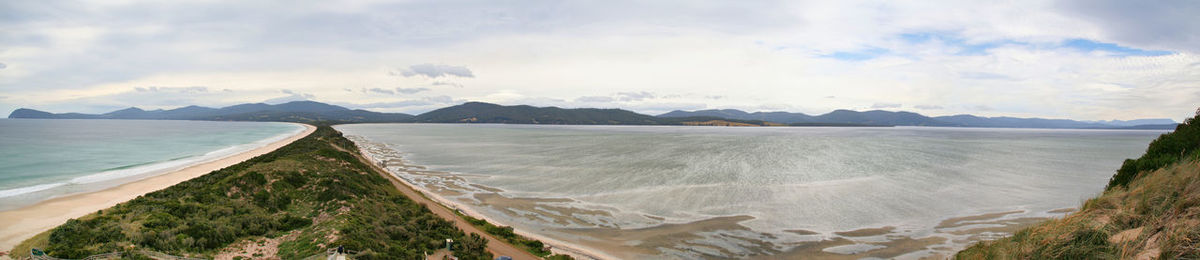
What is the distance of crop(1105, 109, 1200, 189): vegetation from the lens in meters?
14.8

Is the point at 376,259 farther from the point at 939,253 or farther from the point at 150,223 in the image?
the point at 939,253

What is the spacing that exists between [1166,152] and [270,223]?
30802mm

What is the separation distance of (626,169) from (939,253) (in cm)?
2371

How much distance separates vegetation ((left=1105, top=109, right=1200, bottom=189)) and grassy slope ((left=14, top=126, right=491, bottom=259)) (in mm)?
21791

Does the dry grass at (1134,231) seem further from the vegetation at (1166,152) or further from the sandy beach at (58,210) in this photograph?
the sandy beach at (58,210)

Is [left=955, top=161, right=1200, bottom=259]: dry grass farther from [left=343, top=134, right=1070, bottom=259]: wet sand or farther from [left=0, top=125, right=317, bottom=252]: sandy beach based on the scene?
[left=0, top=125, right=317, bottom=252]: sandy beach

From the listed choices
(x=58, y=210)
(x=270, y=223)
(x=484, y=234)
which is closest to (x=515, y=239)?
(x=484, y=234)

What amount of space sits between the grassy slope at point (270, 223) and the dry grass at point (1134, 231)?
12.8 m

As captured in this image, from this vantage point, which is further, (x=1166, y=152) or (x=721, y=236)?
(x=721, y=236)

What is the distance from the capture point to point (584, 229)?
1762 centimetres

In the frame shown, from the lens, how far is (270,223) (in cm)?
1377

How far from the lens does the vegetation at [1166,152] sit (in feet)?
48.6

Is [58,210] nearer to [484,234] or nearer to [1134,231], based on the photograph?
[484,234]

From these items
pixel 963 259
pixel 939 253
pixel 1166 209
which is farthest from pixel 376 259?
pixel 939 253
